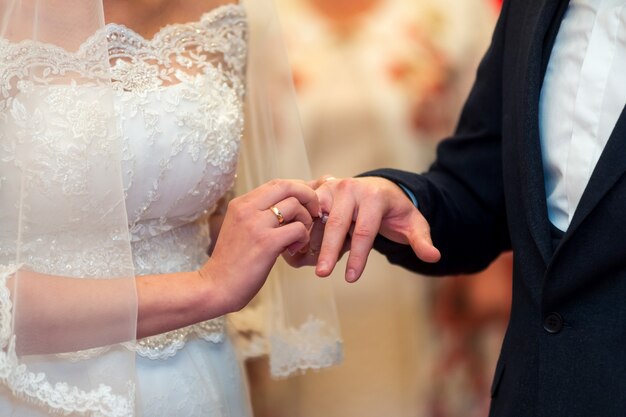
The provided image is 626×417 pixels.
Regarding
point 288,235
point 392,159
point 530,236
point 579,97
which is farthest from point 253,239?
point 392,159

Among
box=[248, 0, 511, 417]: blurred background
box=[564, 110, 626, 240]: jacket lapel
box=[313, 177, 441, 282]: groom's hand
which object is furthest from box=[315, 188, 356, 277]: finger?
box=[248, 0, 511, 417]: blurred background

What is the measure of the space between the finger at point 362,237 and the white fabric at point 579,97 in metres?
0.27

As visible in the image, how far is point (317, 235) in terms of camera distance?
4.79ft

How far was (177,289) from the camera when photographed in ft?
4.29

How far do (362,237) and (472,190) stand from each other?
323mm

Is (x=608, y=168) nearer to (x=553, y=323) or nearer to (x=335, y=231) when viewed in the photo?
(x=553, y=323)

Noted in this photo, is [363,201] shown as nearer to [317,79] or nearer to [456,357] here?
[317,79]

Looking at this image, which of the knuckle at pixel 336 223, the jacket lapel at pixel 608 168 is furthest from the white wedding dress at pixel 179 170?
the jacket lapel at pixel 608 168

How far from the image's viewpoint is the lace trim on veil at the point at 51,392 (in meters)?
1.21

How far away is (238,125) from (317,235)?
0.80 ft

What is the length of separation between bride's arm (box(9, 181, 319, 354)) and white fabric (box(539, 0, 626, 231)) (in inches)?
15.1

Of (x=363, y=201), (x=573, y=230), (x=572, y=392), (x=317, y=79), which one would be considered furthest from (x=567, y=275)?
(x=317, y=79)

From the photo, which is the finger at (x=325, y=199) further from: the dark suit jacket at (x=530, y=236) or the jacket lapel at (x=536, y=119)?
the jacket lapel at (x=536, y=119)

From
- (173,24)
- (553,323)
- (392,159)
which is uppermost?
(173,24)
